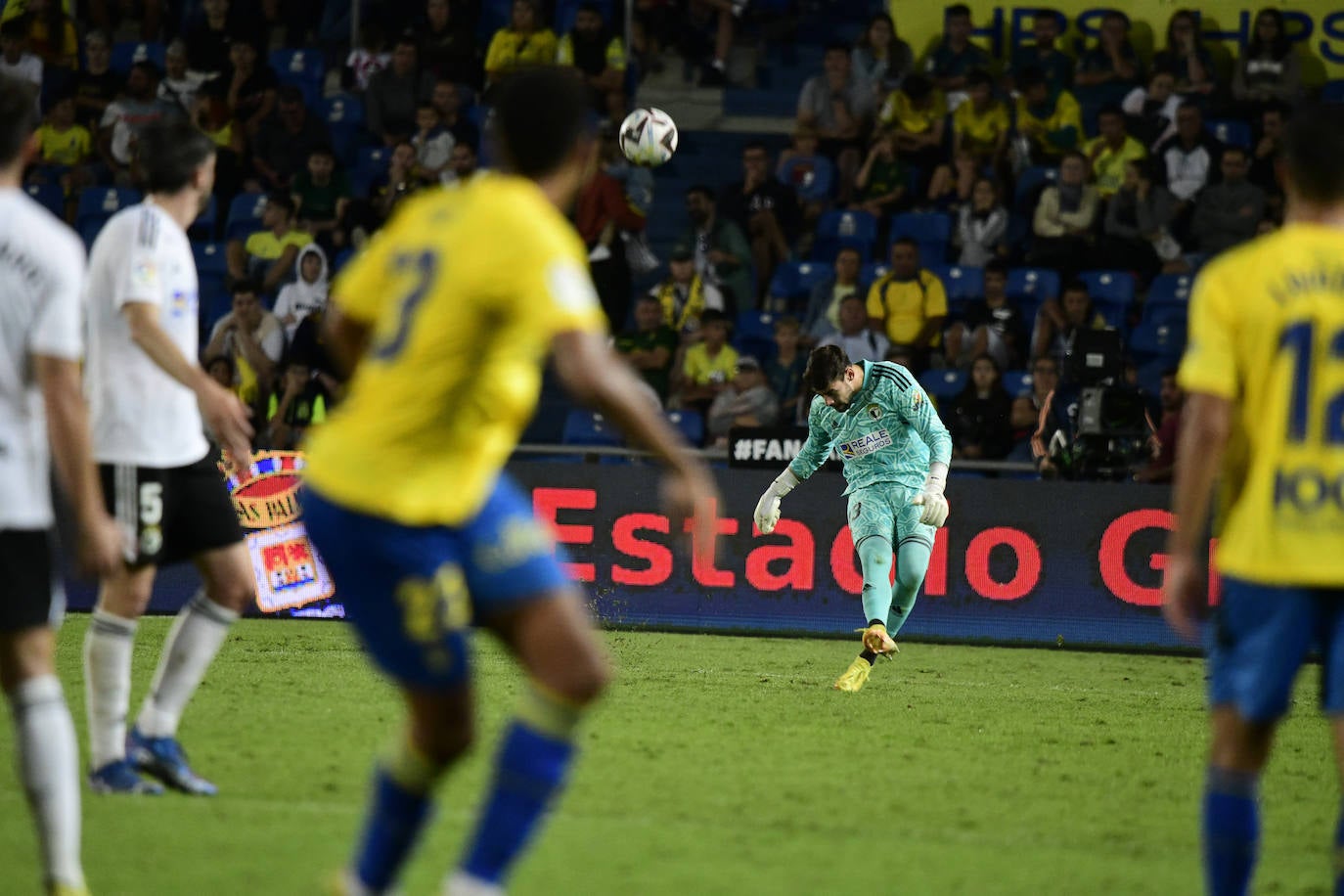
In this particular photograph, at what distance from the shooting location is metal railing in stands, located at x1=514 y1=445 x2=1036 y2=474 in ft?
45.2

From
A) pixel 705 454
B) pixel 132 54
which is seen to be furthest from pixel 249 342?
pixel 132 54

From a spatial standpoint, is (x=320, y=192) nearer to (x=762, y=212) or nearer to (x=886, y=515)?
(x=762, y=212)

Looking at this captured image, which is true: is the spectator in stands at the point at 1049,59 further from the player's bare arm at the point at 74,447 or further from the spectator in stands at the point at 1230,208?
the player's bare arm at the point at 74,447

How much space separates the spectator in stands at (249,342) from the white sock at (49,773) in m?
11.5

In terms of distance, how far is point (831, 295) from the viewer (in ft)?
53.9

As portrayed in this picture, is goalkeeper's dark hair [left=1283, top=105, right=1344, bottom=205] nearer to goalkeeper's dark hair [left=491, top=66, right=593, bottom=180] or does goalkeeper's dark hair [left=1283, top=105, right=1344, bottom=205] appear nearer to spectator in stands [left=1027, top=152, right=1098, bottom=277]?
goalkeeper's dark hair [left=491, top=66, right=593, bottom=180]

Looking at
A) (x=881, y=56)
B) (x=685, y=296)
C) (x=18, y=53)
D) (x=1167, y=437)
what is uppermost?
(x=881, y=56)

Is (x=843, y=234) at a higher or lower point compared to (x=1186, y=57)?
lower

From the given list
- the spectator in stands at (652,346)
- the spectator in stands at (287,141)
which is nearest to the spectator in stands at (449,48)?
the spectator in stands at (287,141)

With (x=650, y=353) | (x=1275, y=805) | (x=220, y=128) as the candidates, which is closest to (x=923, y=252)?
(x=650, y=353)

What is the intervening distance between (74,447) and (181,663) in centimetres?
216

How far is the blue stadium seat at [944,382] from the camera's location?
15477mm

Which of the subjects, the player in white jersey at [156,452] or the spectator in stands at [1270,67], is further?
the spectator in stands at [1270,67]

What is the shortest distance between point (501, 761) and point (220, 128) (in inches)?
621
